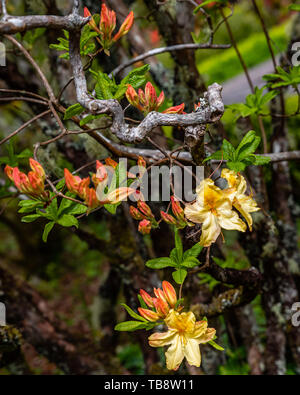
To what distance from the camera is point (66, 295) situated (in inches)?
170

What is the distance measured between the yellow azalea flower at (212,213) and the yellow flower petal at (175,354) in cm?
22

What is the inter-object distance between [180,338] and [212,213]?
27cm

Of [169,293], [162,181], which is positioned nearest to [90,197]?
[169,293]

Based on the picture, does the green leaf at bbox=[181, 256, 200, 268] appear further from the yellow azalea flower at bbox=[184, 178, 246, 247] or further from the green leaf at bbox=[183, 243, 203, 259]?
the yellow azalea flower at bbox=[184, 178, 246, 247]

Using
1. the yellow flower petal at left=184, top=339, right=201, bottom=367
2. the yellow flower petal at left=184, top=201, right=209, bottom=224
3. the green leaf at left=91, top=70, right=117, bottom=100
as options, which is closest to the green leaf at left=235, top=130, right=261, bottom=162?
the yellow flower petal at left=184, top=201, right=209, bottom=224

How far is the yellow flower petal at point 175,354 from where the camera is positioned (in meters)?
0.78

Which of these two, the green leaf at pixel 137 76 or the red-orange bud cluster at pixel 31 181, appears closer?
the red-orange bud cluster at pixel 31 181

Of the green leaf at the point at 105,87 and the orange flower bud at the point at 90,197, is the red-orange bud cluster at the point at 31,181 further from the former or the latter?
the green leaf at the point at 105,87

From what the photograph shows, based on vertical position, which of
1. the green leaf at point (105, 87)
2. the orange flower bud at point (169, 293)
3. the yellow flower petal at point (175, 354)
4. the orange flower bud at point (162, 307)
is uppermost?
the green leaf at point (105, 87)

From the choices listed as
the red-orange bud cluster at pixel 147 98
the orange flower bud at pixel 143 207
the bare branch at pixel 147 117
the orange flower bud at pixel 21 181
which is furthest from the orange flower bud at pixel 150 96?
the orange flower bud at pixel 21 181

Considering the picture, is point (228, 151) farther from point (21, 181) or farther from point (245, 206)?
point (21, 181)
